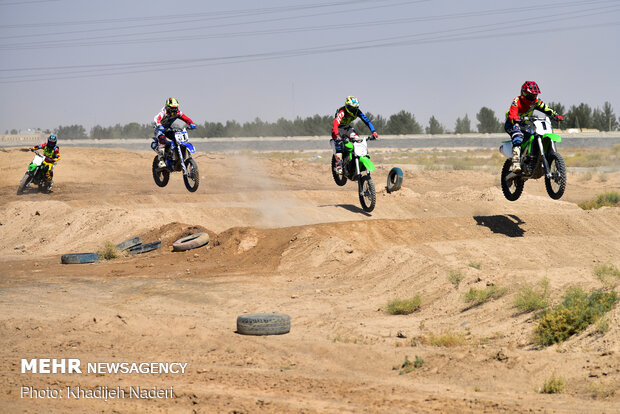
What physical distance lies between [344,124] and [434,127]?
74.8m

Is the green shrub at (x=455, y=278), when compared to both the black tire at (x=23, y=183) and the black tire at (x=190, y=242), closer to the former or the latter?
the black tire at (x=190, y=242)

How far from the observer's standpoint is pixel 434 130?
92.2m

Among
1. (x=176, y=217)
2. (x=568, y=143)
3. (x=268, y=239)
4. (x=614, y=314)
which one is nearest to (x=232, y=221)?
(x=176, y=217)

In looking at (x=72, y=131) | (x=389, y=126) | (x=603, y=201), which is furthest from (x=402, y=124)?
(x=603, y=201)

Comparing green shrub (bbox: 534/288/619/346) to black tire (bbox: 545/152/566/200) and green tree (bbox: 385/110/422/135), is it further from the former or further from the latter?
green tree (bbox: 385/110/422/135)

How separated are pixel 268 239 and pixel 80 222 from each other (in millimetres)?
7676

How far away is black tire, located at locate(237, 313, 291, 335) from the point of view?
1072cm

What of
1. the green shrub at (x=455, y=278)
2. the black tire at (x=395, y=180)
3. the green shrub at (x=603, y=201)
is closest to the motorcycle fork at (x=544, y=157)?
the green shrub at (x=455, y=278)

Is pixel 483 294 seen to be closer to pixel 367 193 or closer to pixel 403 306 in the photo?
pixel 403 306

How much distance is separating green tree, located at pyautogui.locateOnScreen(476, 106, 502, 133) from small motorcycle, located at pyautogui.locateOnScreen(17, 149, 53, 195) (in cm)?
6520

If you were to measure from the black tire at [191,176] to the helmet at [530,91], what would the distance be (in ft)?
25.4

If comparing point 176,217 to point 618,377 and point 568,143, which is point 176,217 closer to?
point 618,377

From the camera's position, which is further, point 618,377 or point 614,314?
point 614,314

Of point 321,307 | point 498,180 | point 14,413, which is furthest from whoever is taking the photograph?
point 498,180
